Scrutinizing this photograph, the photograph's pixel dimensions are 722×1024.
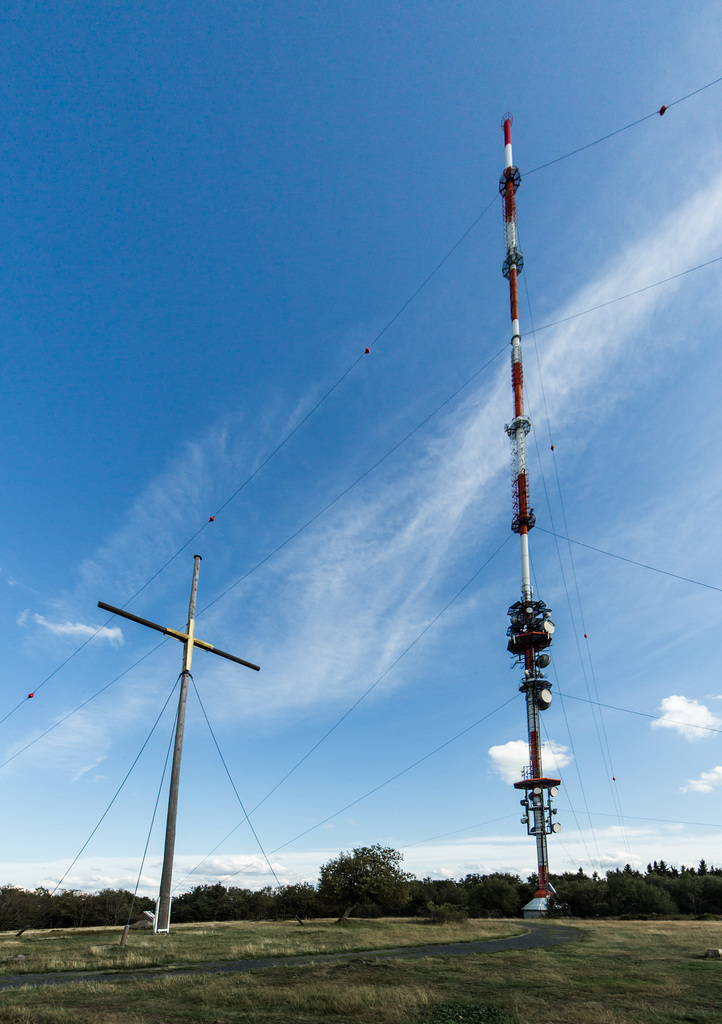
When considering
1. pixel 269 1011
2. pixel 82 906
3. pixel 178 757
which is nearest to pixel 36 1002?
pixel 269 1011

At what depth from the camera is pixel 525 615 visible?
205ft

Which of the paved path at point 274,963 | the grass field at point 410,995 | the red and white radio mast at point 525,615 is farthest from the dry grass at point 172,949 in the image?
the red and white radio mast at point 525,615

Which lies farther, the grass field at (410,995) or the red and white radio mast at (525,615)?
the red and white radio mast at (525,615)

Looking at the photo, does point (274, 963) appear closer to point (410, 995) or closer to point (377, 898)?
point (410, 995)

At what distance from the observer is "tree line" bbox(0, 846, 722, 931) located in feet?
149

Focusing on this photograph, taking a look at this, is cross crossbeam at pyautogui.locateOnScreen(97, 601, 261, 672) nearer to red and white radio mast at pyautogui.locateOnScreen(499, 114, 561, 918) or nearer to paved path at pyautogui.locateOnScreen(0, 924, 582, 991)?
paved path at pyautogui.locateOnScreen(0, 924, 582, 991)

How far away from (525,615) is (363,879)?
30595 millimetres

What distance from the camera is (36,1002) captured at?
11219 mm

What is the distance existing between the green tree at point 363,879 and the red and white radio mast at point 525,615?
63.3 ft

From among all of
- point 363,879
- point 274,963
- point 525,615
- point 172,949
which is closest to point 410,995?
point 274,963

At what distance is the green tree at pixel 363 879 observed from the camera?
4434 centimetres

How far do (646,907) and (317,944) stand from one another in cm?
6353

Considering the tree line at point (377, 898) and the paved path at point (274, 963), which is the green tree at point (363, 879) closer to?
the tree line at point (377, 898)

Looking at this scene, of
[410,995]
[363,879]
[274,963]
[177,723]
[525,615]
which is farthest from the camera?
[525,615]
